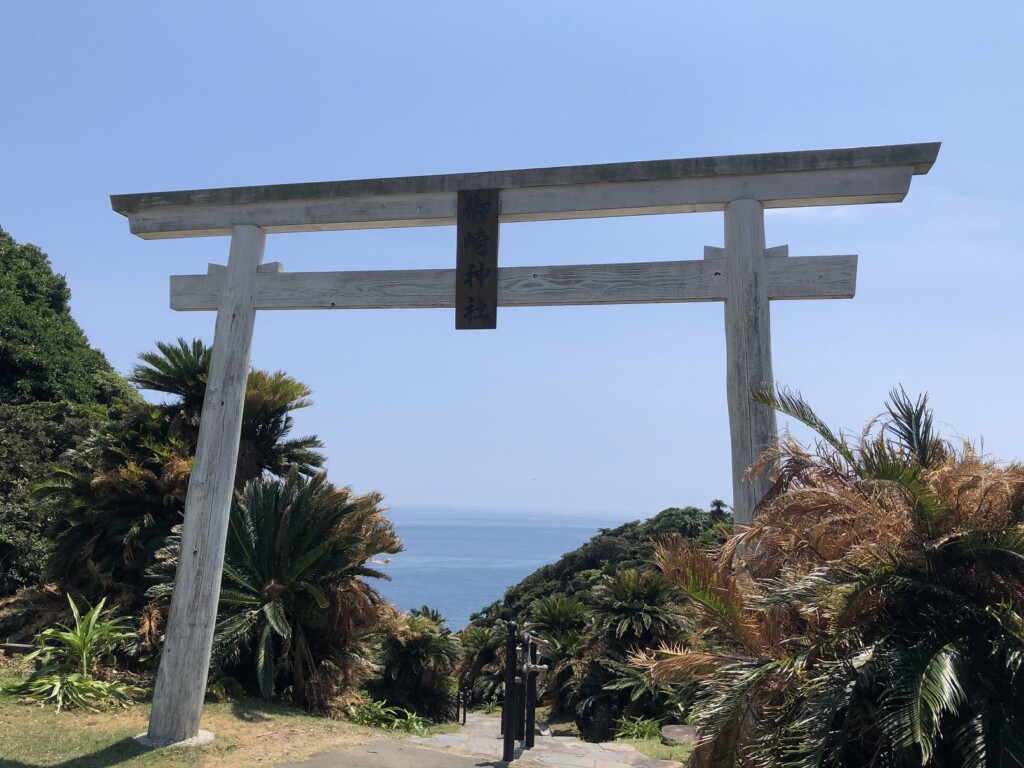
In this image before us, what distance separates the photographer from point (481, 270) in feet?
20.7

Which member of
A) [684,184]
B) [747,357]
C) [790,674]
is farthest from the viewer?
[684,184]

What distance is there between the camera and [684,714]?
9469mm

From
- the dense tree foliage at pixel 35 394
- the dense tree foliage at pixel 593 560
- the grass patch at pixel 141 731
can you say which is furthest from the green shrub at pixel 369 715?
the dense tree foliage at pixel 593 560

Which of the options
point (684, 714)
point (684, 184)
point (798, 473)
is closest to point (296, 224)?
point (684, 184)

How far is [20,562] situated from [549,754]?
879cm

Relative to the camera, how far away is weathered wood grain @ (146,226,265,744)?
6406 millimetres

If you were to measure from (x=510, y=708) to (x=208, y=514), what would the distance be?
314 cm

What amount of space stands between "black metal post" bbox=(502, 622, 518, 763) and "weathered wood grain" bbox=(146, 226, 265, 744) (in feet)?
8.33

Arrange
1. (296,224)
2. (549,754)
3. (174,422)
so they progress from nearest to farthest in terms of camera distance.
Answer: (296,224), (549,754), (174,422)

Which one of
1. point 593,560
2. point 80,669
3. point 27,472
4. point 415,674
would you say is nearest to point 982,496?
point 80,669

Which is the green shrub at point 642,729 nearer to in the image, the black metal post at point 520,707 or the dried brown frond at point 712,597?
the black metal post at point 520,707

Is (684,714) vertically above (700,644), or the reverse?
(700,644)

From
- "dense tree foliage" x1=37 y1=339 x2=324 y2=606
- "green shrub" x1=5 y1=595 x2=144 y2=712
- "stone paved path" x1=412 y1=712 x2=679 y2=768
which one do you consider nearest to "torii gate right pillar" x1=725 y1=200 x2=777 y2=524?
"stone paved path" x1=412 y1=712 x2=679 y2=768

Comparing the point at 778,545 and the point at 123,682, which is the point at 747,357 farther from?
the point at 123,682
